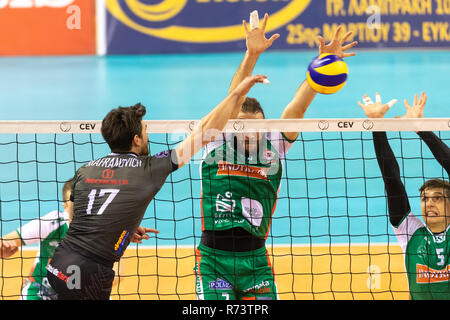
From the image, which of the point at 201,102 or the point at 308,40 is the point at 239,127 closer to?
the point at 201,102

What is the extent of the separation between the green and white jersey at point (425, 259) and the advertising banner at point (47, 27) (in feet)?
44.8

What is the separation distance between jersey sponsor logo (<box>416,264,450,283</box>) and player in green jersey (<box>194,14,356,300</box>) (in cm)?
112

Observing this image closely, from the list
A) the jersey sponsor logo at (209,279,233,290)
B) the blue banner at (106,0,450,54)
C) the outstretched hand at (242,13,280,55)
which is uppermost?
the blue banner at (106,0,450,54)

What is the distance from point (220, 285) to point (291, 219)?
3789 millimetres

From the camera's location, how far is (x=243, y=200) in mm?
4891

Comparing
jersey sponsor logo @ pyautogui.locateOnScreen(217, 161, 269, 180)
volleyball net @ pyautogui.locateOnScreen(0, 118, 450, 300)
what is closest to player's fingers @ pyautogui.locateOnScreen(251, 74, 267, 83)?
volleyball net @ pyautogui.locateOnScreen(0, 118, 450, 300)

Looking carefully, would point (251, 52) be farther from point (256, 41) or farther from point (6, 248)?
point (6, 248)

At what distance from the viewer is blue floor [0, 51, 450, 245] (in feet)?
26.3

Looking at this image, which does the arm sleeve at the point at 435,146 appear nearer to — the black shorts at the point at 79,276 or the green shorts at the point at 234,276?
the green shorts at the point at 234,276

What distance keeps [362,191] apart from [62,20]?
1081cm

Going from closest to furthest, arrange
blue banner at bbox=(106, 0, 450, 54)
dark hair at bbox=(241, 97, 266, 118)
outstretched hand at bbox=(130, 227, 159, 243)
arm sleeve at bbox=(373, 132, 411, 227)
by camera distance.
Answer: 1. outstretched hand at bbox=(130, 227, 159, 243)
2. arm sleeve at bbox=(373, 132, 411, 227)
3. dark hair at bbox=(241, 97, 266, 118)
4. blue banner at bbox=(106, 0, 450, 54)

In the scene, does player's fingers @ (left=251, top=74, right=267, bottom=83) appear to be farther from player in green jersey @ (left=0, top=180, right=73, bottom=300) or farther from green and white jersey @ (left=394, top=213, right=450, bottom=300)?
player in green jersey @ (left=0, top=180, right=73, bottom=300)

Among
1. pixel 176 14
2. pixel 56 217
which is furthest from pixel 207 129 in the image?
pixel 176 14
